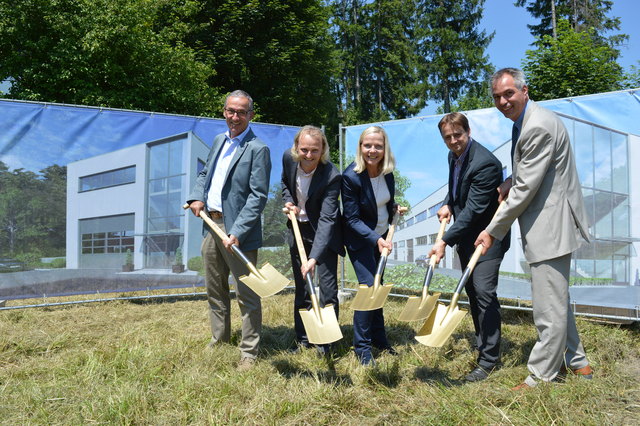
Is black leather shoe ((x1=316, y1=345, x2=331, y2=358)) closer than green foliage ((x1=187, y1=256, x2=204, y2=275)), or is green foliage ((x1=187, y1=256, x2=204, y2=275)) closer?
black leather shoe ((x1=316, y1=345, x2=331, y2=358))

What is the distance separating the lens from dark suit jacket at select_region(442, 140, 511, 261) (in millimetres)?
3258

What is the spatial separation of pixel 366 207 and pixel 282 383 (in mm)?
1322

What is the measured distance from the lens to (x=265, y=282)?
3137mm

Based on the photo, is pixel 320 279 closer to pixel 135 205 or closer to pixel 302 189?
pixel 302 189

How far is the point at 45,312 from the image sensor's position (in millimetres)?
5270

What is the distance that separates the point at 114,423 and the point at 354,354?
1653 millimetres

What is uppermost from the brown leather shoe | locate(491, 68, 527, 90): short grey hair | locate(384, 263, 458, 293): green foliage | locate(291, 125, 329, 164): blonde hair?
locate(491, 68, 527, 90): short grey hair

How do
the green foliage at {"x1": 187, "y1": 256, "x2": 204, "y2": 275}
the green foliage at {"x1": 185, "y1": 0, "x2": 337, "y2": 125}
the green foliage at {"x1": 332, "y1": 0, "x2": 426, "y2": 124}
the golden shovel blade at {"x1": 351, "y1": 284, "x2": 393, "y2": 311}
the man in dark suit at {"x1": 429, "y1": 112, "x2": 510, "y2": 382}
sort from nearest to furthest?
the golden shovel blade at {"x1": 351, "y1": 284, "x2": 393, "y2": 311} < the man in dark suit at {"x1": 429, "y1": 112, "x2": 510, "y2": 382} < the green foliage at {"x1": 187, "y1": 256, "x2": 204, "y2": 275} < the green foliage at {"x1": 185, "y1": 0, "x2": 337, "y2": 125} < the green foliage at {"x1": 332, "y1": 0, "x2": 426, "y2": 124}

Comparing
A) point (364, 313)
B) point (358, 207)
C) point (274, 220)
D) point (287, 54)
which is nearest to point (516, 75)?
point (358, 207)

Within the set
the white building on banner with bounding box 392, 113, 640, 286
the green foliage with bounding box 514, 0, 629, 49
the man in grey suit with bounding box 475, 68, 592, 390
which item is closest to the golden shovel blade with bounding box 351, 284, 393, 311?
the man in grey suit with bounding box 475, 68, 592, 390

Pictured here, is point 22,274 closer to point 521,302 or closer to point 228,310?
point 228,310

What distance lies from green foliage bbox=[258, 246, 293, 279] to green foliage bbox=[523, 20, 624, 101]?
1120 centimetres

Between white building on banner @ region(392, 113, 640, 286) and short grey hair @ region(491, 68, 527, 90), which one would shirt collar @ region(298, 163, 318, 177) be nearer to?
short grey hair @ region(491, 68, 527, 90)

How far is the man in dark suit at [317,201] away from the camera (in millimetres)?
3451
